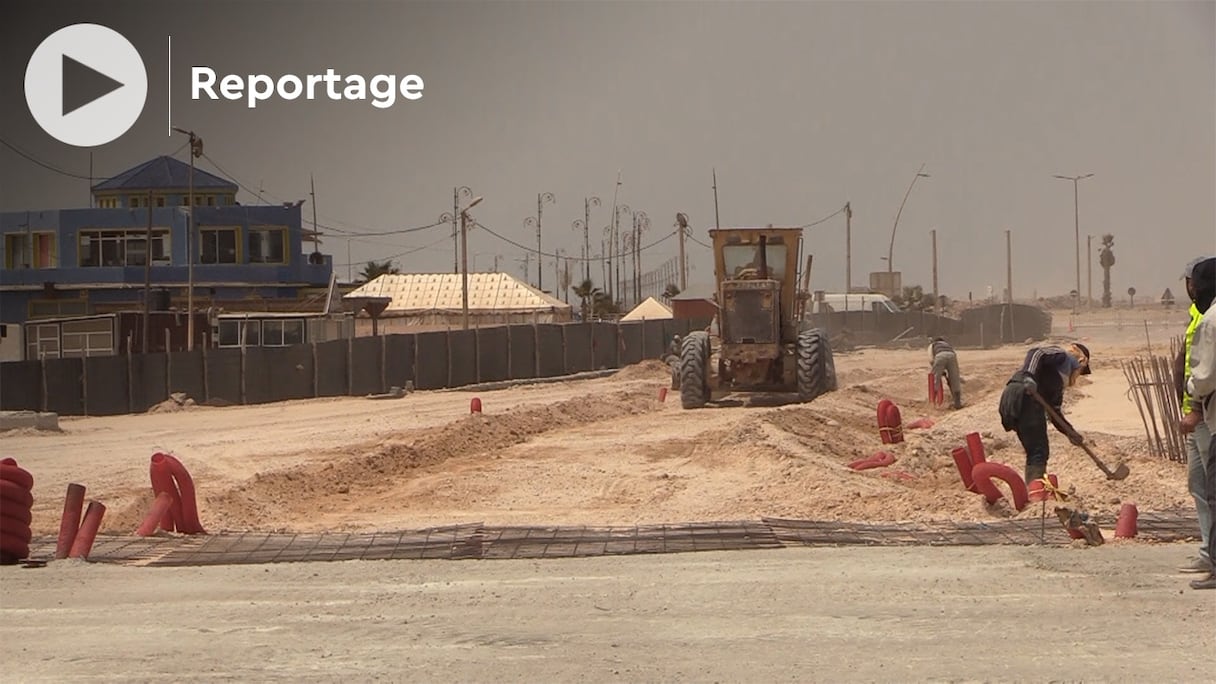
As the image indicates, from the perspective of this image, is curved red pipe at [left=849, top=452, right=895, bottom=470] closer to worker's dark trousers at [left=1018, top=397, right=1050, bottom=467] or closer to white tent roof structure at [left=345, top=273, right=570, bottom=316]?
worker's dark trousers at [left=1018, top=397, right=1050, bottom=467]

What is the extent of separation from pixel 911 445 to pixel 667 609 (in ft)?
32.6

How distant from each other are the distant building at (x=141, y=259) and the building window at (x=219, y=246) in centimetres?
4

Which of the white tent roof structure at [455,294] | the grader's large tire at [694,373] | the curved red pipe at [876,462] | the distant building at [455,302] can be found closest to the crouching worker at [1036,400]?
the curved red pipe at [876,462]

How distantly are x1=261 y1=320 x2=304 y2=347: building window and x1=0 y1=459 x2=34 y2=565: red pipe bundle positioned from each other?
36.2 m

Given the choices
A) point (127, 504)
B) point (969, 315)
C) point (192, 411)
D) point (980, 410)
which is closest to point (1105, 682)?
point (127, 504)

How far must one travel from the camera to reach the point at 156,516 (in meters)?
12.0

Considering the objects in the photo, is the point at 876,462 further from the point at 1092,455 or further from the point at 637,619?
the point at 637,619

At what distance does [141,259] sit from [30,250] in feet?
16.5

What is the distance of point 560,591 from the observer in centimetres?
909

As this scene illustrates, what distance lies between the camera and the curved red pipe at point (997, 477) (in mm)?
12414

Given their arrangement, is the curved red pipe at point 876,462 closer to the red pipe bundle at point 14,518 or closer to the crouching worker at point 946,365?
the crouching worker at point 946,365

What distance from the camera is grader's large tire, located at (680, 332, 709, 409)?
85.9ft

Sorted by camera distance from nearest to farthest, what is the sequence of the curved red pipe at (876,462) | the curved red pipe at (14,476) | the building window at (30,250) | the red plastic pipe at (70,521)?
the curved red pipe at (14,476), the red plastic pipe at (70,521), the curved red pipe at (876,462), the building window at (30,250)

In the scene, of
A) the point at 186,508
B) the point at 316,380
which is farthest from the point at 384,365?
the point at 186,508
